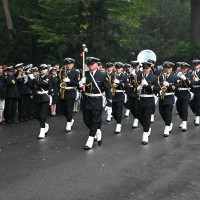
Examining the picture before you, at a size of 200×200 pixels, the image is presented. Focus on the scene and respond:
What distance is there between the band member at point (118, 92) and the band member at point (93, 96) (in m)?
2.01

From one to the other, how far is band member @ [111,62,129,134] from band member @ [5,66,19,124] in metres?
3.74

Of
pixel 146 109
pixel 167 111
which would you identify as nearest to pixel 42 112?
pixel 146 109

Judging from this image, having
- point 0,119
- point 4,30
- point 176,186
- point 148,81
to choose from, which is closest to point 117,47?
point 4,30

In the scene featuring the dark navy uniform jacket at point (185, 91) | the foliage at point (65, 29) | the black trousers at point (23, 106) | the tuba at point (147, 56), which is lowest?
the black trousers at point (23, 106)

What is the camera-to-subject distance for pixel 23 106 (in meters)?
13.2

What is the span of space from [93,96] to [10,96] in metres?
4.77

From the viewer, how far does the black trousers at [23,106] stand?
516 inches

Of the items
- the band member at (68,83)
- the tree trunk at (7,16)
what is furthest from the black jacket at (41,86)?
the tree trunk at (7,16)

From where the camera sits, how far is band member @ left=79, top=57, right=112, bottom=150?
872 centimetres

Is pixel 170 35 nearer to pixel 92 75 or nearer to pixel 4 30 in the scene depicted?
pixel 4 30

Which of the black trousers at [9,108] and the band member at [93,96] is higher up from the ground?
the band member at [93,96]

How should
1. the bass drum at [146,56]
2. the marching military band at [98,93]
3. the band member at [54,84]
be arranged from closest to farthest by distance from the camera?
1. the marching military band at [98,93]
2. the band member at [54,84]
3. the bass drum at [146,56]

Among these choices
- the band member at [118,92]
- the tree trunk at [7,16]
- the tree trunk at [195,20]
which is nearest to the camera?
the band member at [118,92]

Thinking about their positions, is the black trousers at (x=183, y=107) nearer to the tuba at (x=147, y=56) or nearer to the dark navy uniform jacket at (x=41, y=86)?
the dark navy uniform jacket at (x=41, y=86)
